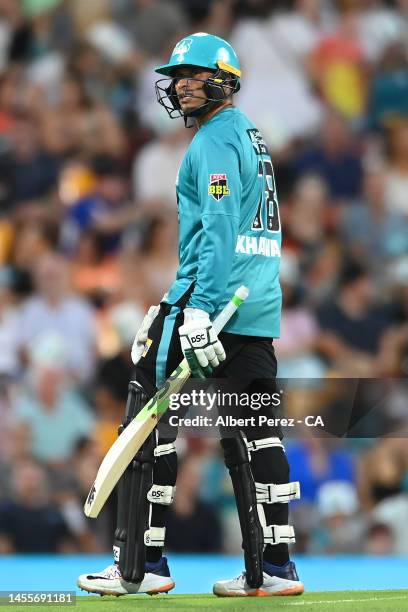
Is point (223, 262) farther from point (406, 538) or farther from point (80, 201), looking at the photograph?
point (80, 201)

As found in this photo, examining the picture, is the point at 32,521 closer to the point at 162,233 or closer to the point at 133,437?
the point at 162,233

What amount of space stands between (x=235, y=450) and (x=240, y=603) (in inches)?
25.0

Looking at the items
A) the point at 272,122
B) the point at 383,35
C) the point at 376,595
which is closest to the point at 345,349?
the point at 272,122

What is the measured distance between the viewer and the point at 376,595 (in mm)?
5984

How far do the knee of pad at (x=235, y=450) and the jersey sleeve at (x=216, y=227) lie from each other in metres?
0.61

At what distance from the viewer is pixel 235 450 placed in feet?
18.8

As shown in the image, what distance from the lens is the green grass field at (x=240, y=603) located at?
534 cm

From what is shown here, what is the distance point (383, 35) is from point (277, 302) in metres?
6.92

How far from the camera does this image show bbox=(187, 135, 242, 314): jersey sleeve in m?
5.43

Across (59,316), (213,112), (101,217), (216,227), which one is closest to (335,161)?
(101,217)

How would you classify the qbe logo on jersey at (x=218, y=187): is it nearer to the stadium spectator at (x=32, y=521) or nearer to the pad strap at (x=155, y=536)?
the pad strap at (x=155, y=536)

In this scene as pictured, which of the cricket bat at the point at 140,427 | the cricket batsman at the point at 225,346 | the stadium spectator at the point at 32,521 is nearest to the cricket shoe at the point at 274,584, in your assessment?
the cricket batsman at the point at 225,346

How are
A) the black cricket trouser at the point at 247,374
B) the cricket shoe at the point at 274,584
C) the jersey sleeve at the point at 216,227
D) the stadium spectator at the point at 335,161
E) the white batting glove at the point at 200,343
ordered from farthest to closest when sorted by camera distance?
the stadium spectator at the point at 335,161 → the cricket shoe at the point at 274,584 → the black cricket trouser at the point at 247,374 → the jersey sleeve at the point at 216,227 → the white batting glove at the point at 200,343

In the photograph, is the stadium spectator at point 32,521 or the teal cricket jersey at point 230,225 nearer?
the teal cricket jersey at point 230,225
